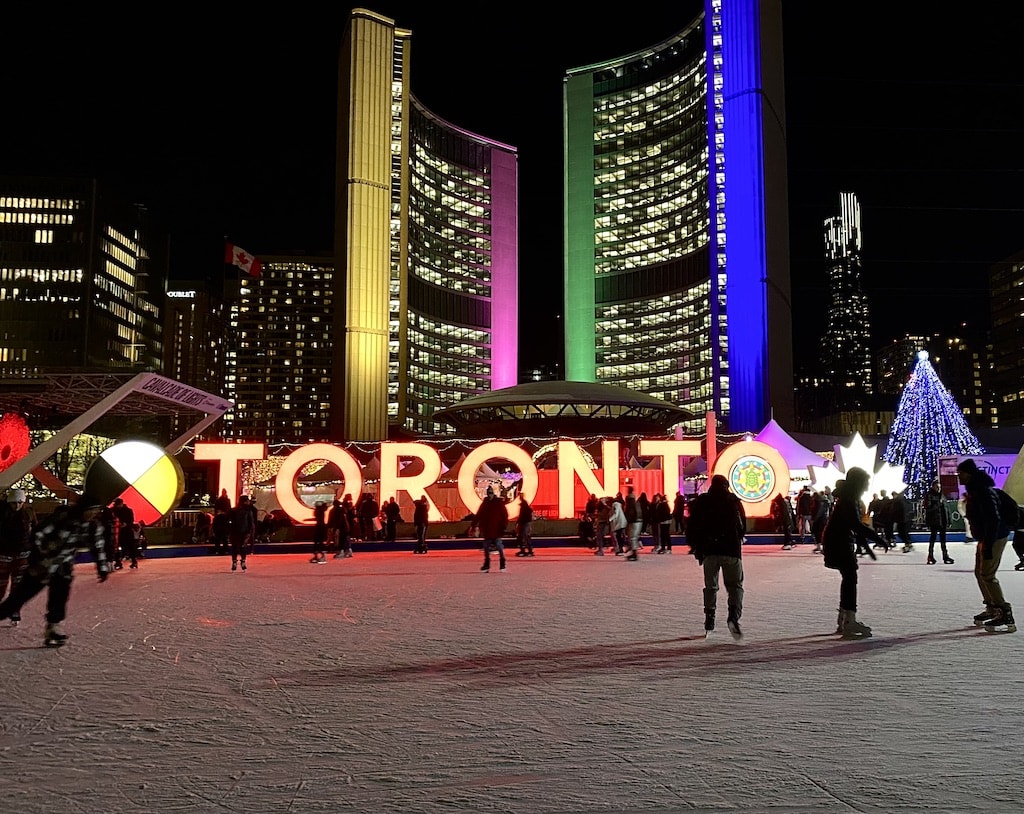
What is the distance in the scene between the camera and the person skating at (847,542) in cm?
789

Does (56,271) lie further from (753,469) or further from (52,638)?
(52,638)

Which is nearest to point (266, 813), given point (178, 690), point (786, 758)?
point (786, 758)

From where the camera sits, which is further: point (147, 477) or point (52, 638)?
point (147, 477)

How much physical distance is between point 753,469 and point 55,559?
21.4 m

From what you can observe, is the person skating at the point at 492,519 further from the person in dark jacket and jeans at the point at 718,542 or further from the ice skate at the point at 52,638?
the ice skate at the point at 52,638

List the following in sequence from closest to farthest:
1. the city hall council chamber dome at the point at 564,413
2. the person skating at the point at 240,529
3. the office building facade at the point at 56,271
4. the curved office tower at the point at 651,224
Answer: the person skating at the point at 240,529, the city hall council chamber dome at the point at 564,413, the curved office tower at the point at 651,224, the office building facade at the point at 56,271

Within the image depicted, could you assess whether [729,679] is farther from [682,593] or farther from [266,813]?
[682,593]

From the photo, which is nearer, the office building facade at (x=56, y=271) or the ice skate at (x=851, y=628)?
the ice skate at (x=851, y=628)

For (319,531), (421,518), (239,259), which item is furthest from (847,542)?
(239,259)

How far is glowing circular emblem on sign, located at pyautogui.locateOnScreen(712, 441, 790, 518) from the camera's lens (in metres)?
25.9

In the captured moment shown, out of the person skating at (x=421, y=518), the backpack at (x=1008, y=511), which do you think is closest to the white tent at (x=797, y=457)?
the person skating at (x=421, y=518)

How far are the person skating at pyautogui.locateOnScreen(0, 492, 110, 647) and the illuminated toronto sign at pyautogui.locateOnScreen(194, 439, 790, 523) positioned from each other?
16.8 meters

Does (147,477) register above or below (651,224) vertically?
below

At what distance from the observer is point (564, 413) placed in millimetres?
59938
